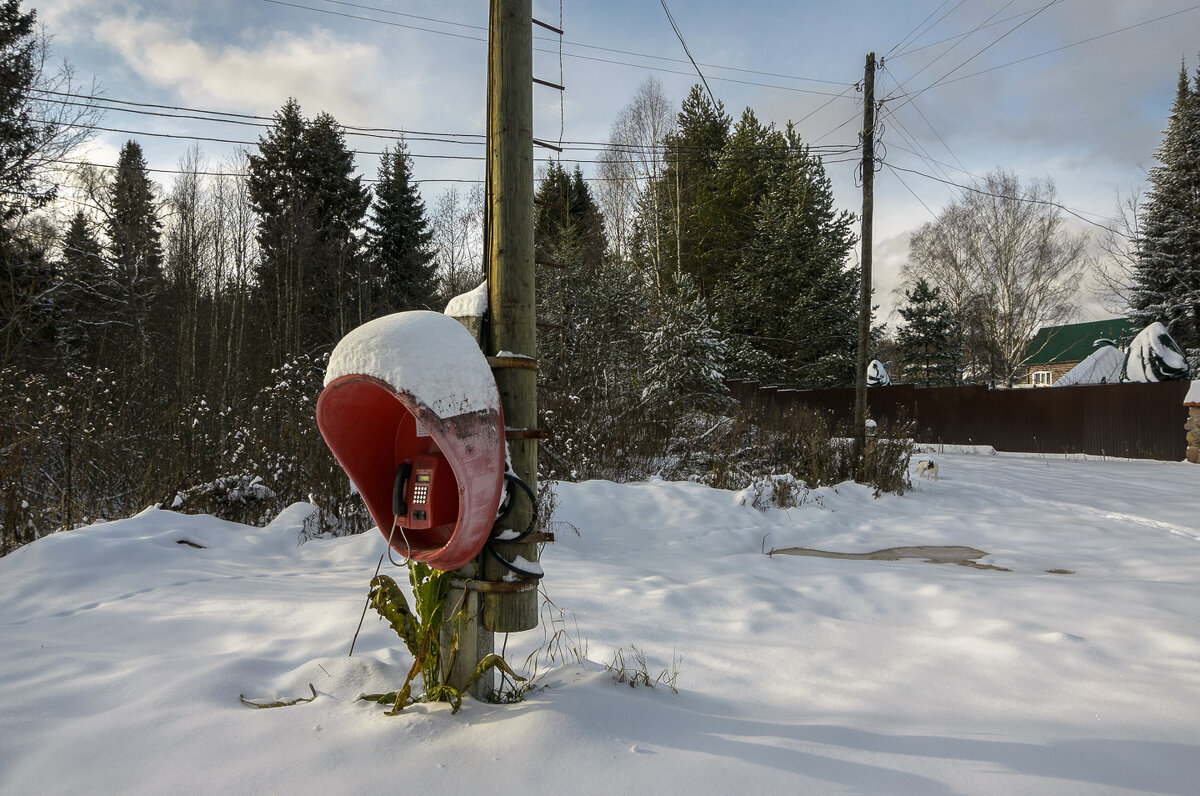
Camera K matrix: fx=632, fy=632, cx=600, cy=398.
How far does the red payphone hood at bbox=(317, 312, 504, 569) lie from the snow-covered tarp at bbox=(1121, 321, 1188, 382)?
63.7 feet

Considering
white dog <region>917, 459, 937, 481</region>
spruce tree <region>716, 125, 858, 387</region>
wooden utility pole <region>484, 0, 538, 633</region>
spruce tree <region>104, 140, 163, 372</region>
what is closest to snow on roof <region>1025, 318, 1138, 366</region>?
spruce tree <region>716, 125, 858, 387</region>

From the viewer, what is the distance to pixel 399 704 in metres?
1.93

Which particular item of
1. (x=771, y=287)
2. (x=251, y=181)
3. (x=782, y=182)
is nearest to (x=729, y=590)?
(x=771, y=287)

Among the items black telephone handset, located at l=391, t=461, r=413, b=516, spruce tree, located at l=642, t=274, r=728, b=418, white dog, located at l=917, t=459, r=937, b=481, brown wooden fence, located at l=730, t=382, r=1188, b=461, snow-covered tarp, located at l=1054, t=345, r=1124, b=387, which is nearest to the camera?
black telephone handset, located at l=391, t=461, r=413, b=516

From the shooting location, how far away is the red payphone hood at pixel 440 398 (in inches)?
69.4

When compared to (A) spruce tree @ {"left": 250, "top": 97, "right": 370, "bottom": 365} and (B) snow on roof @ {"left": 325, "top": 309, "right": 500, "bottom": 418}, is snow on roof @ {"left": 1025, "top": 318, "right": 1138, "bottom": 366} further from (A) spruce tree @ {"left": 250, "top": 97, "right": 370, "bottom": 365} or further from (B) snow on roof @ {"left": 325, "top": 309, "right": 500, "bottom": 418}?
(B) snow on roof @ {"left": 325, "top": 309, "right": 500, "bottom": 418}

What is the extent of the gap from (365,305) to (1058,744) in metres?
26.7

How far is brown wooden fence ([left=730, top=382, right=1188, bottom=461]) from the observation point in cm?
1484

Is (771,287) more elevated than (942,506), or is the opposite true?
(771,287)

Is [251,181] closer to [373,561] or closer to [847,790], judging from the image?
[373,561]

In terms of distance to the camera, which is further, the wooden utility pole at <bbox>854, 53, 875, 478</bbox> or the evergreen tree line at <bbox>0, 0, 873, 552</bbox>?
the wooden utility pole at <bbox>854, 53, 875, 478</bbox>

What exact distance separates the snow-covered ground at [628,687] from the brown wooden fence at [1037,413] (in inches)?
362

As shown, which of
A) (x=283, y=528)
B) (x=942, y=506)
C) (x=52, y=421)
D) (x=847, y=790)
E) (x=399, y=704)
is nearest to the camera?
(x=847, y=790)

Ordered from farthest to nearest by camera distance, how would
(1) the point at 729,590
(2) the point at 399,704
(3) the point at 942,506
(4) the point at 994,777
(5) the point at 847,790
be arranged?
1. (3) the point at 942,506
2. (1) the point at 729,590
3. (2) the point at 399,704
4. (4) the point at 994,777
5. (5) the point at 847,790
